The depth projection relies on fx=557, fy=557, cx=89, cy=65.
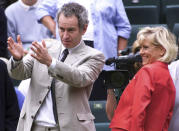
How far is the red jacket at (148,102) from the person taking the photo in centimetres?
313

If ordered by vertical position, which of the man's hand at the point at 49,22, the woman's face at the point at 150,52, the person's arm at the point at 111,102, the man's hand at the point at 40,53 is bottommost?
the person's arm at the point at 111,102

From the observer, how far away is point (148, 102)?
3145 mm

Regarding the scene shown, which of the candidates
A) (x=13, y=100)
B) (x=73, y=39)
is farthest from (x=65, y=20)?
(x=13, y=100)

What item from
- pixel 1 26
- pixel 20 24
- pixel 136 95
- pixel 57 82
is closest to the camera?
pixel 136 95

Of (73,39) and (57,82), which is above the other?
(73,39)

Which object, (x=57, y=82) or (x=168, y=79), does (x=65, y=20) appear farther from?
(x=168, y=79)

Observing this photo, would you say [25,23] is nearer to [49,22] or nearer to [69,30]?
[49,22]

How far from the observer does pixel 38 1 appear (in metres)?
6.29

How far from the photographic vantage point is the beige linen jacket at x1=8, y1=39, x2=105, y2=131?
324 cm

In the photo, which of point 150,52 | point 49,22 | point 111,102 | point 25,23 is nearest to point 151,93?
point 150,52

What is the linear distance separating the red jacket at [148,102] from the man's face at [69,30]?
452 millimetres

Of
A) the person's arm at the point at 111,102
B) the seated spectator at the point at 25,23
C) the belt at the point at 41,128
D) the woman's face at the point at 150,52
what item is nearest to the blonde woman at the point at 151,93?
the woman's face at the point at 150,52

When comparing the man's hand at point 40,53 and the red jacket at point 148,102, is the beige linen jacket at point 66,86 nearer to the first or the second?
the man's hand at point 40,53

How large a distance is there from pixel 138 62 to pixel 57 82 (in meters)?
0.51
